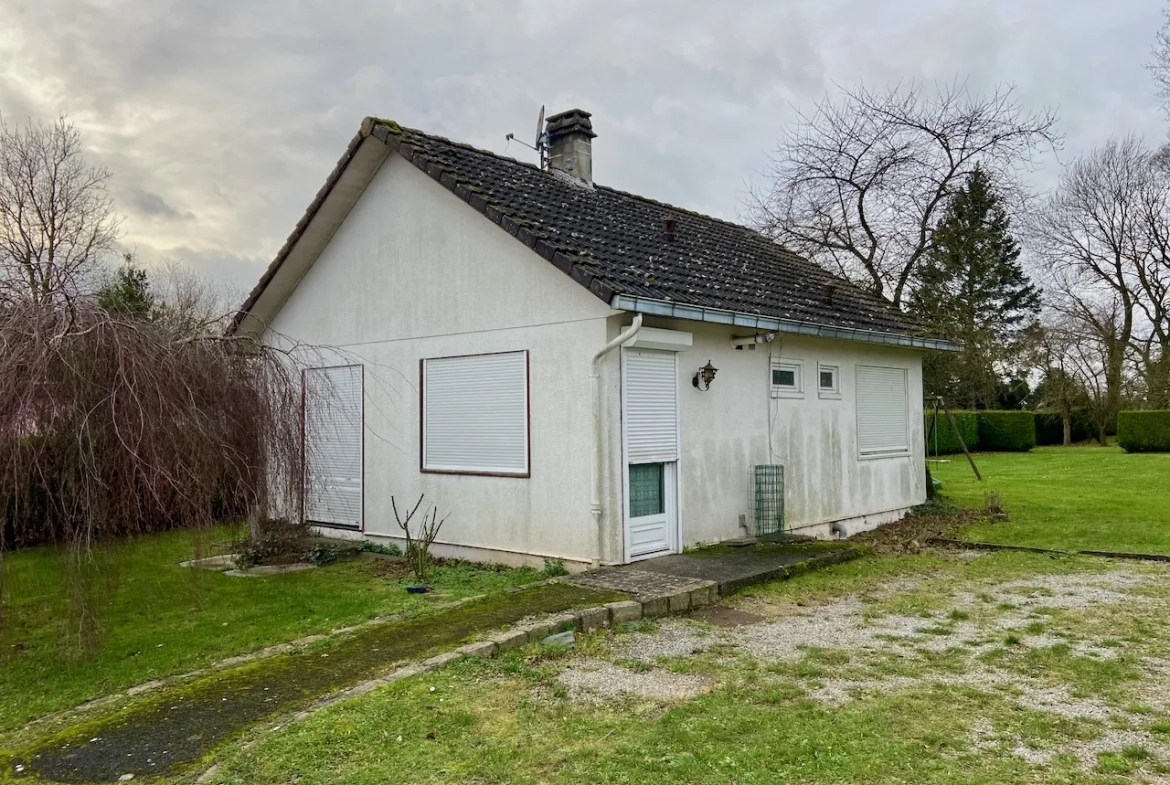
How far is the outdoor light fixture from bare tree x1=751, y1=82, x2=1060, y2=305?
31.1 ft

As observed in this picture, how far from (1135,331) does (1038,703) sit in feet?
125

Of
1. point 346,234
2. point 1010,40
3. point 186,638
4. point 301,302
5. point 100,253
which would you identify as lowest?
point 186,638

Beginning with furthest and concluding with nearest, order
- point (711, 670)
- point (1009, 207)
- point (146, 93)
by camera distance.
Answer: point (1009, 207)
point (146, 93)
point (711, 670)

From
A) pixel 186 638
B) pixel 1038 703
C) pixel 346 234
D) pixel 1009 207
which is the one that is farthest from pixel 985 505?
pixel 186 638

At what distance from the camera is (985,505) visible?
14.0 meters

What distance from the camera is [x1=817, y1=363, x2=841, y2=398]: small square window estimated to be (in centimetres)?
1141

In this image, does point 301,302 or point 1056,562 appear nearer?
point 1056,562

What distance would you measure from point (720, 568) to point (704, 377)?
2.28 m

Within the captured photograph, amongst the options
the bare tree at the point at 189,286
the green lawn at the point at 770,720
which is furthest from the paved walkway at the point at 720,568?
the bare tree at the point at 189,286

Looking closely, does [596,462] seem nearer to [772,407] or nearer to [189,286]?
[772,407]

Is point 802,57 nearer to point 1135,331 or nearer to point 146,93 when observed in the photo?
point 146,93

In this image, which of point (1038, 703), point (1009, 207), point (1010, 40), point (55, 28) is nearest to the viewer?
point (1038, 703)

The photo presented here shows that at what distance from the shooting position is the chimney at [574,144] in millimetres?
12984

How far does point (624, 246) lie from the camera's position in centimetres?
1013
